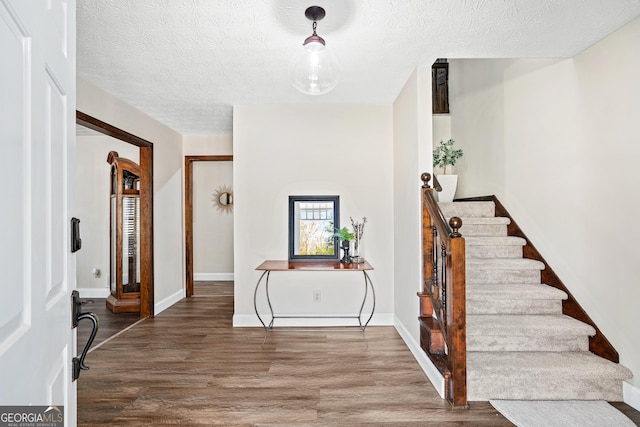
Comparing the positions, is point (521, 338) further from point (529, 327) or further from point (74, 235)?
point (74, 235)

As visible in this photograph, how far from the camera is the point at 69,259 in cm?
103

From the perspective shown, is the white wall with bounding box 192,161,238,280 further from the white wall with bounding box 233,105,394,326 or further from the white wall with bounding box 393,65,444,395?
the white wall with bounding box 393,65,444,395

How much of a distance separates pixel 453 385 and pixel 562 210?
1.76m

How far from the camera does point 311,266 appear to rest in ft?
11.9

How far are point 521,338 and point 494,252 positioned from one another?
40.6 inches

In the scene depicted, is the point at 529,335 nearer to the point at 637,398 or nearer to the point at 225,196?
the point at 637,398

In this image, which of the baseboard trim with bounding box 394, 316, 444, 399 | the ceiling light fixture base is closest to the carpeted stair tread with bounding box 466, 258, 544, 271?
the baseboard trim with bounding box 394, 316, 444, 399

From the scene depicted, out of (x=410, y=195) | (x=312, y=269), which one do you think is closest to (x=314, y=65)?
(x=410, y=195)

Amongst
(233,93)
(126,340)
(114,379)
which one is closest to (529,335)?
(114,379)

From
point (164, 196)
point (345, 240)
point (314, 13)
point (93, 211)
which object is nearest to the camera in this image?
point (314, 13)

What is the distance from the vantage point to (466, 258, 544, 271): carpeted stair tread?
10.9ft

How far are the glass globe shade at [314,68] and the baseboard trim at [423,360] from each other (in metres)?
2.10

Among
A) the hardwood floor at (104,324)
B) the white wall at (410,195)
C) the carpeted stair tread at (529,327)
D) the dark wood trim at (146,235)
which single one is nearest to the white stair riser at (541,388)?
the white wall at (410,195)

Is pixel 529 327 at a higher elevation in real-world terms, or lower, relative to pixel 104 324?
higher
